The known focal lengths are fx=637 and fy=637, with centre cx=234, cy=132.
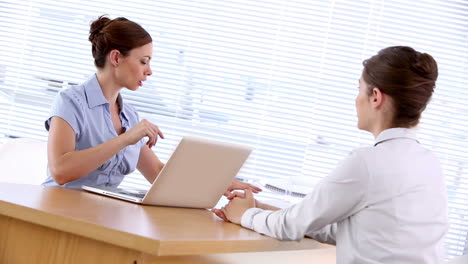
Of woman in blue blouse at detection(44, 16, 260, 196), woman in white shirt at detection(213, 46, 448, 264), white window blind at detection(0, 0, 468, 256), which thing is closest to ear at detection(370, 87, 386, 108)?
woman in white shirt at detection(213, 46, 448, 264)

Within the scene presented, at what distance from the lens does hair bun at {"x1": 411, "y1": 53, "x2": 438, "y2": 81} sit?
5.63 feet

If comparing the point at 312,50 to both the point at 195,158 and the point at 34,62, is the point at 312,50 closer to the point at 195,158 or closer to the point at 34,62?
the point at 34,62

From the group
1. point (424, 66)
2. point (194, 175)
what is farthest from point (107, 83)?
point (424, 66)

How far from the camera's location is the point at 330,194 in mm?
1684

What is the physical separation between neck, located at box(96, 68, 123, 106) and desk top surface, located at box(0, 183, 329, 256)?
0.66 meters

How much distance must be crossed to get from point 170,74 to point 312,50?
0.91 meters

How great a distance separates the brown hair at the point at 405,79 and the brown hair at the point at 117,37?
1.17 metres

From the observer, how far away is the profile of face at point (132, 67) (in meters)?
2.61

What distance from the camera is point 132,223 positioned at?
1602 mm

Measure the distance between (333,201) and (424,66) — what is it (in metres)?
0.44

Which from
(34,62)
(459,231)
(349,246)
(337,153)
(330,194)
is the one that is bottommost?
(459,231)

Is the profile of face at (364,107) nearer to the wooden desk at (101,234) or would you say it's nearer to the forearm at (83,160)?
the wooden desk at (101,234)

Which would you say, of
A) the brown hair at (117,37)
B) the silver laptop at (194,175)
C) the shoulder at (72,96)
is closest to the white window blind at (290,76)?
the brown hair at (117,37)

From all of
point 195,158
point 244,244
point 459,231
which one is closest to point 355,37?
point 459,231
